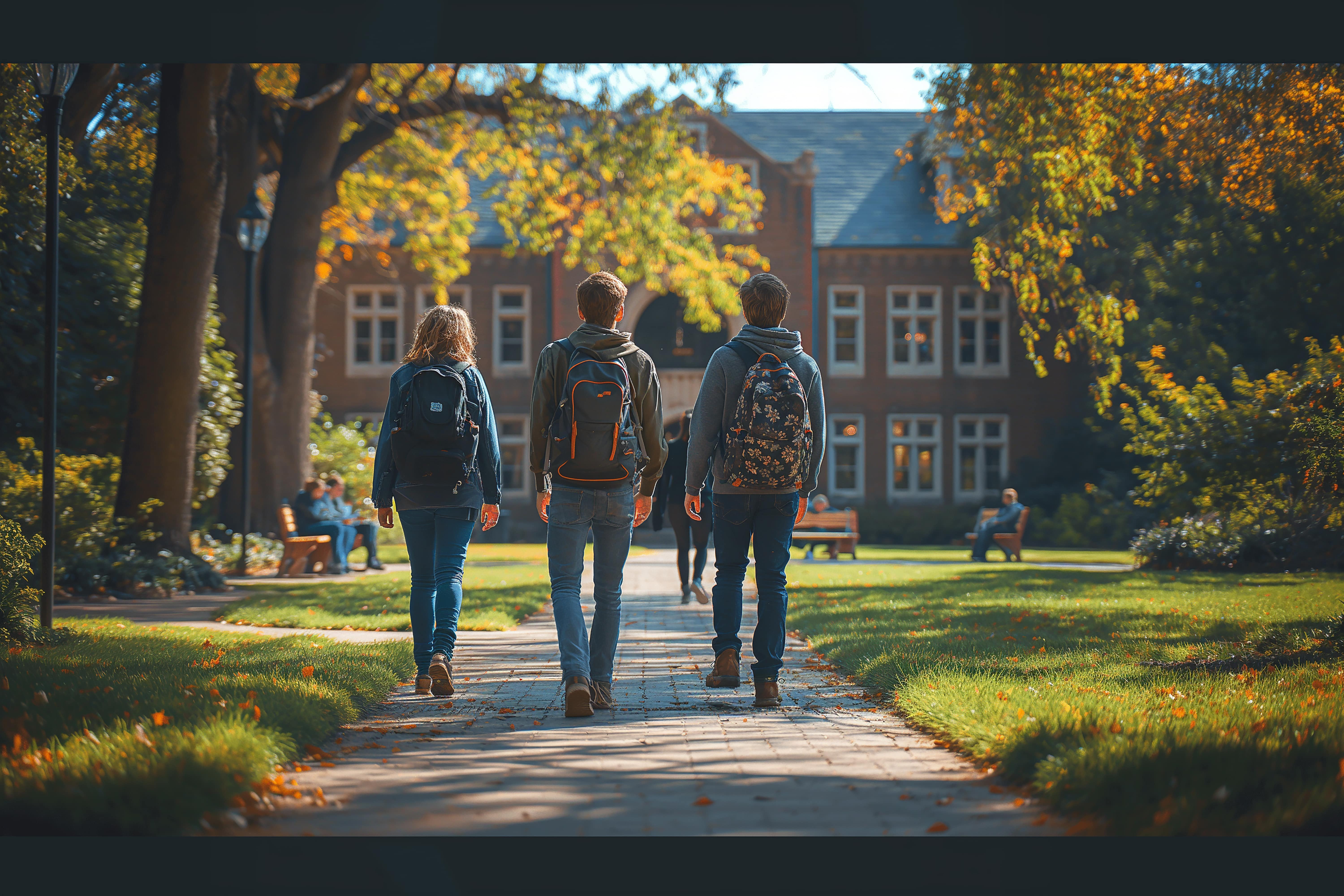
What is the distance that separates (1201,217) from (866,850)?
21791 millimetres

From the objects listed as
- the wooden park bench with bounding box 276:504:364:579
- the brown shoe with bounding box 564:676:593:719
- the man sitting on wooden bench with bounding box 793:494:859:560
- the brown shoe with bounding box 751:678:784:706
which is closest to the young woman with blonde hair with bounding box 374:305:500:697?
the brown shoe with bounding box 564:676:593:719

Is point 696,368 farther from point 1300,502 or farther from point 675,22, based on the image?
point 675,22

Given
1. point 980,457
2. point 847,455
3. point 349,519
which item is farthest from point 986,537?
point 980,457

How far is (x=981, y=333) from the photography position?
3225 centimetres

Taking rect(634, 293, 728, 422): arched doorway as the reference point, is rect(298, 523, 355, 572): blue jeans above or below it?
below

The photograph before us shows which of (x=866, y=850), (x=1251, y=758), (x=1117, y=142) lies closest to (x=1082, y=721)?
(x=1251, y=758)

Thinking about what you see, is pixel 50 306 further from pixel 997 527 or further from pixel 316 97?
pixel 997 527

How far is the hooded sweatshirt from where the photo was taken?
16.5 feet

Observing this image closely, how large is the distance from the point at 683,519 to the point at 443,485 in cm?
551

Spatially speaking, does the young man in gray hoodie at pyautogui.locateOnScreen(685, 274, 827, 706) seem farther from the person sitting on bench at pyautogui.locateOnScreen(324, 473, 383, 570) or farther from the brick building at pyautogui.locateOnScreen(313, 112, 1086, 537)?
the brick building at pyautogui.locateOnScreen(313, 112, 1086, 537)

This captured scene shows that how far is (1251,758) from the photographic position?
11.2ft

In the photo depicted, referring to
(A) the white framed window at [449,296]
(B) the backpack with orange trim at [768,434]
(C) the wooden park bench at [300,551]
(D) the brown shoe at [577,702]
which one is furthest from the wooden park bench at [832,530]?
(D) the brown shoe at [577,702]

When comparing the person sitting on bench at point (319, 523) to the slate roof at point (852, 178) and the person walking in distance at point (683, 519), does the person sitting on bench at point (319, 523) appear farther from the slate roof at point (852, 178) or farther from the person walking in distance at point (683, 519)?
the slate roof at point (852, 178)

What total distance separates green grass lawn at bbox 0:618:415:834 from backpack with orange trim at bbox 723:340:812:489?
2048 mm
